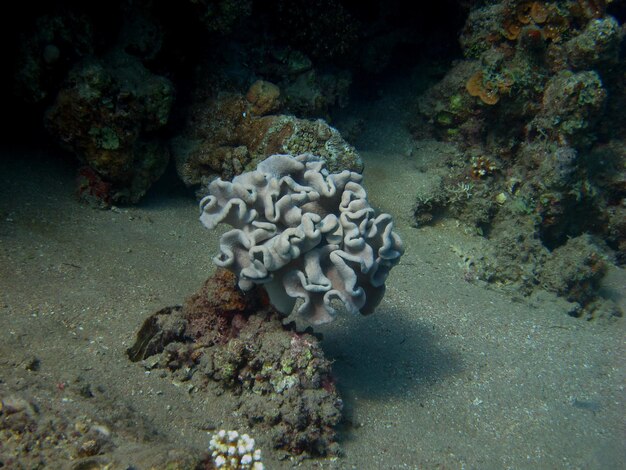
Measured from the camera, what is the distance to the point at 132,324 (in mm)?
3891

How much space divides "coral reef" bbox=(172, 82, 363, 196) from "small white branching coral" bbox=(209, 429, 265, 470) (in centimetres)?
395

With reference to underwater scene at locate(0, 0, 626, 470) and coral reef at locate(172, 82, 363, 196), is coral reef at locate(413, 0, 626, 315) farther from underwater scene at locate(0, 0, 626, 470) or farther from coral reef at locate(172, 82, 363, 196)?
coral reef at locate(172, 82, 363, 196)

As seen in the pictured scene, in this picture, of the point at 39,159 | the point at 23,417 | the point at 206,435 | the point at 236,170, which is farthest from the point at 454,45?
the point at 23,417

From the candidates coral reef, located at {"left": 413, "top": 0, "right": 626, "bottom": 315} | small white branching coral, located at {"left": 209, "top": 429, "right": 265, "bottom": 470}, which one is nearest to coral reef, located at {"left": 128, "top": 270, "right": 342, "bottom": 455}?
small white branching coral, located at {"left": 209, "top": 429, "right": 265, "bottom": 470}

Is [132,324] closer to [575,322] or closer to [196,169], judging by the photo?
[196,169]

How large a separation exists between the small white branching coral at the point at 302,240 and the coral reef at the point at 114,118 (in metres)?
2.95

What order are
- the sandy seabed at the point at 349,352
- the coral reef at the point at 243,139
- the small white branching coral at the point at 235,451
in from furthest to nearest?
the coral reef at the point at 243,139 → the sandy seabed at the point at 349,352 → the small white branching coral at the point at 235,451

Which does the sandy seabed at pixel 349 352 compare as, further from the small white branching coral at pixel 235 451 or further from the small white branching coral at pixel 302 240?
the small white branching coral at pixel 302 240

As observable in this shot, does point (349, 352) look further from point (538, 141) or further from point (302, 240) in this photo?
point (538, 141)

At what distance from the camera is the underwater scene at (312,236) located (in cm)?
309

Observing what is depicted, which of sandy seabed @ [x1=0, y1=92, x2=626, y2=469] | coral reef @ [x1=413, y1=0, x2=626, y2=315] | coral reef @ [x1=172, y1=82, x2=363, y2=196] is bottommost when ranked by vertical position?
sandy seabed @ [x1=0, y1=92, x2=626, y2=469]

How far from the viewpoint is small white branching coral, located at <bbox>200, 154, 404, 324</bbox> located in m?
2.96

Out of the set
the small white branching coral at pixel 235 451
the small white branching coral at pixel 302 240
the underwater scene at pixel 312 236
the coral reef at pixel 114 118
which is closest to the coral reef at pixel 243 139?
the underwater scene at pixel 312 236

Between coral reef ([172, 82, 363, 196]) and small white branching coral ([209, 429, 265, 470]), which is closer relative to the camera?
small white branching coral ([209, 429, 265, 470])
